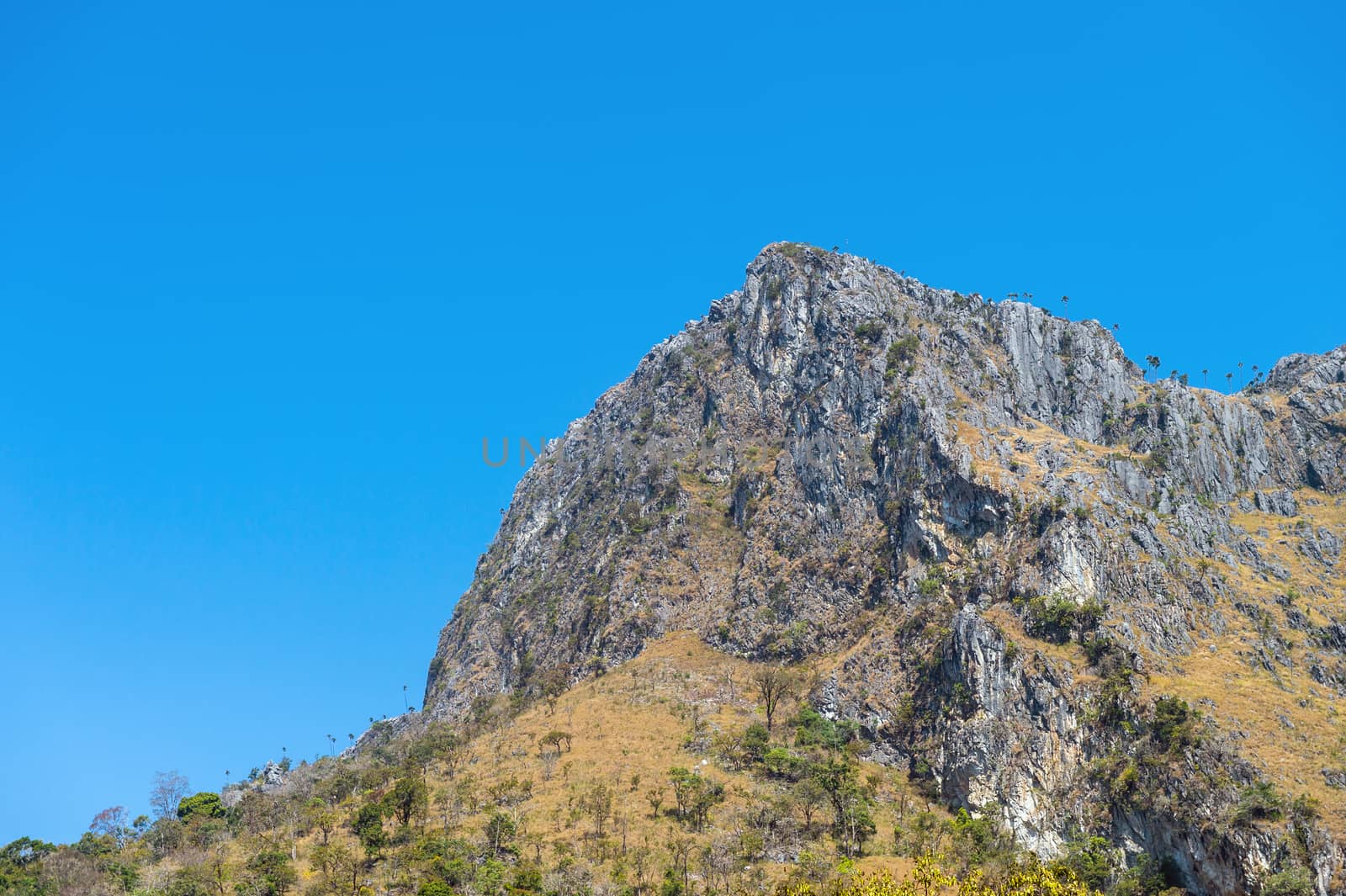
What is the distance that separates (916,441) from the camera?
162000 millimetres

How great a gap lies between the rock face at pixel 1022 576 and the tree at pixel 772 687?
19.8ft

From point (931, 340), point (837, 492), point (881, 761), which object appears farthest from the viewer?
point (931, 340)

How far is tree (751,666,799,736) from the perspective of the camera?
5591 inches

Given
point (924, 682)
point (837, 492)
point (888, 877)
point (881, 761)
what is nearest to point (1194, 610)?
point (924, 682)

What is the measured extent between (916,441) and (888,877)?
95911 mm

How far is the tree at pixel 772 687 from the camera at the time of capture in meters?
142

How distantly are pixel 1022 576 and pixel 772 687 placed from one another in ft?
118

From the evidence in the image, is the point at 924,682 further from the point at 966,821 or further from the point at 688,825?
the point at 688,825

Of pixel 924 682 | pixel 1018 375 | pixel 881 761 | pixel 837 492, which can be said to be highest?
pixel 1018 375

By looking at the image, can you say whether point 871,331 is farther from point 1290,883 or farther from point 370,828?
point 370,828

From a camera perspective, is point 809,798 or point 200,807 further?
point 200,807

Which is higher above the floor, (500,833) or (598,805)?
(598,805)

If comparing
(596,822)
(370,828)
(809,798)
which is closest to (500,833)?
(596,822)

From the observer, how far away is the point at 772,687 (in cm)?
14625
